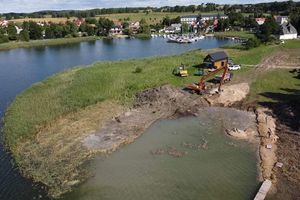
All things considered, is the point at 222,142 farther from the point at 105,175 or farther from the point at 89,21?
the point at 89,21

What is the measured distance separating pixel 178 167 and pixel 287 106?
17.0 m

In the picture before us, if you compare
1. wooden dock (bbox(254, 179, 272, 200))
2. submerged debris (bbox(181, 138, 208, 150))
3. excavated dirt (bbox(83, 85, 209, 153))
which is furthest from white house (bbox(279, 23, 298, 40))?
wooden dock (bbox(254, 179, 272, 200))

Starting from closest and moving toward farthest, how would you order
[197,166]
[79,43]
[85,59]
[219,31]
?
[197,166] → [85,59] → [79,43] → [219,31]

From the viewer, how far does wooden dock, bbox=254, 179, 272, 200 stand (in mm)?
21844

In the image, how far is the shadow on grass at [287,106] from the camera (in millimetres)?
34066

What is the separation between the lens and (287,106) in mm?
37750

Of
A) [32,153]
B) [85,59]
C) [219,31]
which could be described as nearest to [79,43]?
[85,59]

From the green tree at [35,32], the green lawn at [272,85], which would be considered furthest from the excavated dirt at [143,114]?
the green tree at [35,32]

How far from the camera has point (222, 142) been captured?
30672mm

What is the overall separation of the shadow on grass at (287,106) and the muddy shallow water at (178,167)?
337 centimetres

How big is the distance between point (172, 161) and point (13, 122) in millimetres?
17227

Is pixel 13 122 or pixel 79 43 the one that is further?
pixel 79 43

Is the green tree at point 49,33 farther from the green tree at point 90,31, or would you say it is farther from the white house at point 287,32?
the white house at point 287,32

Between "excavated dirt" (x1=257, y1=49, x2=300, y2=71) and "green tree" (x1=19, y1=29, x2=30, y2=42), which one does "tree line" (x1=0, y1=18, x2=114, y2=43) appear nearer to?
"green tree" (x1=19, y1=29, x2=30, y2=42)
